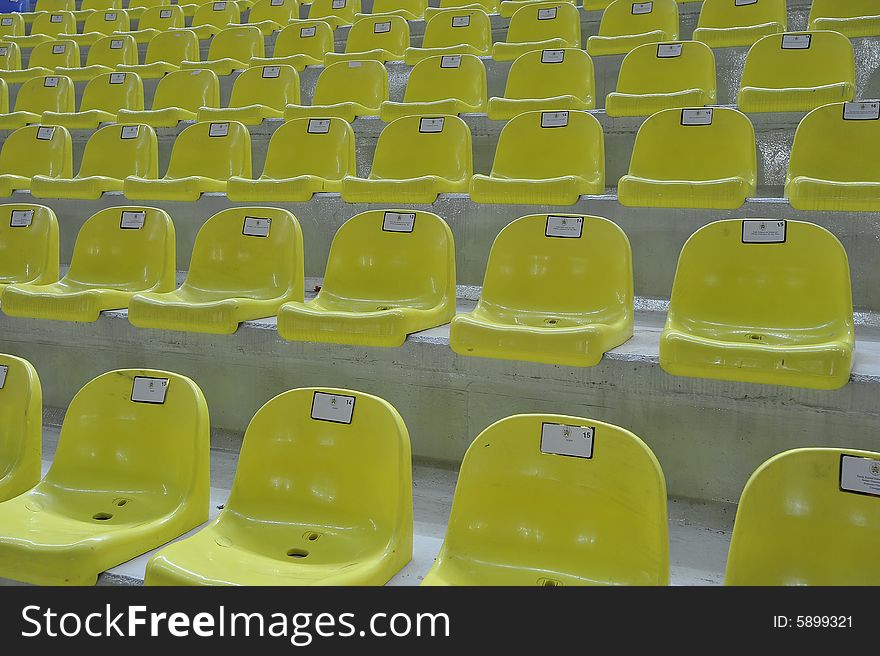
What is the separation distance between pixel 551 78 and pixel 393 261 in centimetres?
158

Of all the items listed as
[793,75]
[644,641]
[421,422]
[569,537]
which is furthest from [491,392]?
[793,75]

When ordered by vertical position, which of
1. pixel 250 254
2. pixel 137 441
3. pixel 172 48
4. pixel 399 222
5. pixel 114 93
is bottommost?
pixel 137 441

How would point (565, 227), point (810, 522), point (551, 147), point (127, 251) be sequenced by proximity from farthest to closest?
point (551, 147) → point (127, 251) → point (565, 227) → point (810, 522)

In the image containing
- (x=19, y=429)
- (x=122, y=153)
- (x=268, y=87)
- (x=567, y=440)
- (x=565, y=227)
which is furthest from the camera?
(x=268, y=87)

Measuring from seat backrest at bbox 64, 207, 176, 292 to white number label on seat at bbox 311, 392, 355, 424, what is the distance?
1.40m

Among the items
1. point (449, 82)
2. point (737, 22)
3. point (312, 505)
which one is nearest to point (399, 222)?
point (312, 505)

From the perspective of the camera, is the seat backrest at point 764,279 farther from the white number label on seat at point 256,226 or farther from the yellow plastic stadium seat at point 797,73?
the white number label on seat at point 256,226

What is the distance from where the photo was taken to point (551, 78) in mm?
3803

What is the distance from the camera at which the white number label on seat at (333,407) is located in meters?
1.72

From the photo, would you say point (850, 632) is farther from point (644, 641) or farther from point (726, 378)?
point (726, 378)

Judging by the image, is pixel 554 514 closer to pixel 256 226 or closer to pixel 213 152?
pixel 256 226

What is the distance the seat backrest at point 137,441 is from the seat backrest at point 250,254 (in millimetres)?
856

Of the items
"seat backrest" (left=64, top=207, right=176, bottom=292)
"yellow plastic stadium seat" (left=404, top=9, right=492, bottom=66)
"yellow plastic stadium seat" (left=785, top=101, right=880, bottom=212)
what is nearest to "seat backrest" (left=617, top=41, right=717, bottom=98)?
"yellow plastic stadium seat" (left=785, top=101, right=880, bottom=212)

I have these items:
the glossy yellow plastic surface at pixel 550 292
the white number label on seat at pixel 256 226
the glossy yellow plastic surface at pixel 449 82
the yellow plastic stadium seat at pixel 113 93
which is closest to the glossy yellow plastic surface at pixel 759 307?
the glossy yellow plastic surface at pixel 550 292
